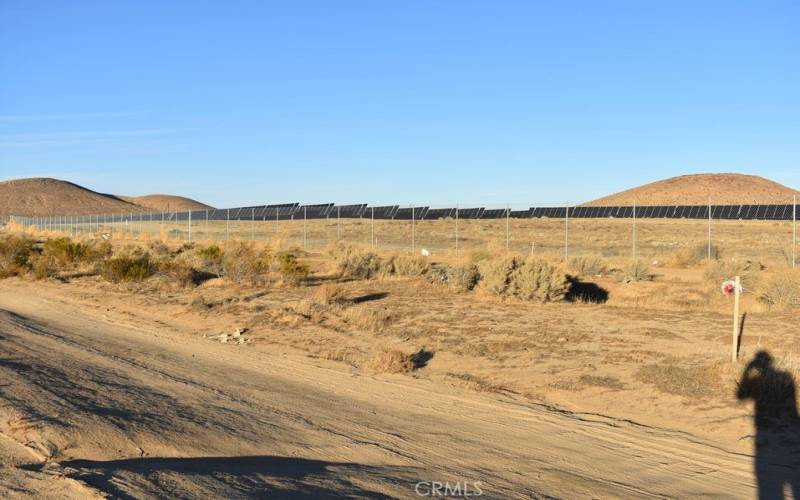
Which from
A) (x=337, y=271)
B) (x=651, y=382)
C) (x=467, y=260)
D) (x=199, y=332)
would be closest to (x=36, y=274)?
(x=337, y=271)

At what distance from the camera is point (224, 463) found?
8.29 meters

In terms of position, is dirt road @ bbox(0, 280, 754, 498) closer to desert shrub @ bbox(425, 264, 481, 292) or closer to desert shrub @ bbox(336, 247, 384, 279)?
desert shrub @ bbox(425, 264, 481, 292)

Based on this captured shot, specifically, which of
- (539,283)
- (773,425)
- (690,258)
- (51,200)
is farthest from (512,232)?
(51,200)

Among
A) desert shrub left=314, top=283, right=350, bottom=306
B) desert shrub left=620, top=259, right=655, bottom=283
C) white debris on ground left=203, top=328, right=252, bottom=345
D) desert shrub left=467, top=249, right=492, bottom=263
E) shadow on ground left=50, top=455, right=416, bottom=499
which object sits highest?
desert shrub left=467, top=249, right=492, bottom=263

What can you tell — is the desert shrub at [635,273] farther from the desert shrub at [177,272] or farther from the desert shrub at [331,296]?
the desert shrub at [177,272]

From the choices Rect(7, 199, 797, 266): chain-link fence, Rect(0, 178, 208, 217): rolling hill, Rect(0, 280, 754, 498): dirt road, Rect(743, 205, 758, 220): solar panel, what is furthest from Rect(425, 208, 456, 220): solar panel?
Rect(0, 178, 208, 217): rolling hill

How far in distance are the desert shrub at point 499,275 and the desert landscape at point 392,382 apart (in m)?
0.10

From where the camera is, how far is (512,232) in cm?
6750

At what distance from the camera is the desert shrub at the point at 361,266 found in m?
32.1

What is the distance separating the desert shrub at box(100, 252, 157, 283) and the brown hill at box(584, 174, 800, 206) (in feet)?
363

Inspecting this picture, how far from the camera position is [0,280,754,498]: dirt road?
7.59m

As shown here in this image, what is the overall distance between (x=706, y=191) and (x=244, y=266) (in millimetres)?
125123

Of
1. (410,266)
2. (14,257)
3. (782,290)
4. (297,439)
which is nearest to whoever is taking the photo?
(297,439)

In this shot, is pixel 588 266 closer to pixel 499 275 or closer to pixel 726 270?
pixel 726 270
